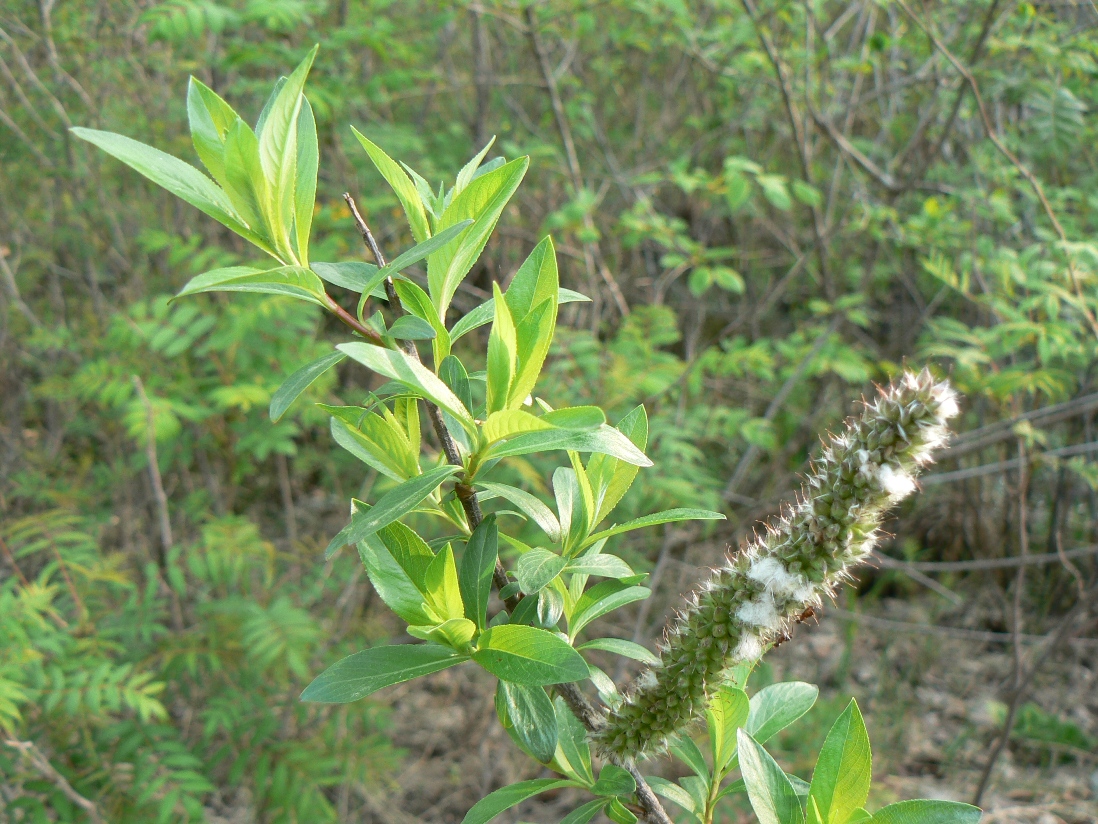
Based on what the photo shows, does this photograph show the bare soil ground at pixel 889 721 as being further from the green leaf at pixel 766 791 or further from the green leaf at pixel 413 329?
the green leaf at pixel 413 329

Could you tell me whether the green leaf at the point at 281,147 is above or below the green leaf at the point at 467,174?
above

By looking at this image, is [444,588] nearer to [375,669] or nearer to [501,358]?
[375,669]

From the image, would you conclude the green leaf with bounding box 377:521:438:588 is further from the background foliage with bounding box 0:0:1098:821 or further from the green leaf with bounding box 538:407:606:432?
the background foliage with bounding box 0:0:1098:821

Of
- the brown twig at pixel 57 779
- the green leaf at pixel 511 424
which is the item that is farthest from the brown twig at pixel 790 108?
the brown twig at pixel 57 779

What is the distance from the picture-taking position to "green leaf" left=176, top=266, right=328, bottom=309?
0.64 m

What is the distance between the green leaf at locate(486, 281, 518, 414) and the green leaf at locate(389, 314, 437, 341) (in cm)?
5

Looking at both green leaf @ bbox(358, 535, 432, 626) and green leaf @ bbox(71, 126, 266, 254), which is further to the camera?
green leaf @ bbox(358, 535, 432, 626)

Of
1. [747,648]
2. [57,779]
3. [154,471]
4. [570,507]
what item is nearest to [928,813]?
[747,648]

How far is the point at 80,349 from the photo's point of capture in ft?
10.6

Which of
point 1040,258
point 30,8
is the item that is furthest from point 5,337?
point 1040,258

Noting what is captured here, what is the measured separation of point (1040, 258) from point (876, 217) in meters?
0.63

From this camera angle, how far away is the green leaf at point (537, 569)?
0.66m

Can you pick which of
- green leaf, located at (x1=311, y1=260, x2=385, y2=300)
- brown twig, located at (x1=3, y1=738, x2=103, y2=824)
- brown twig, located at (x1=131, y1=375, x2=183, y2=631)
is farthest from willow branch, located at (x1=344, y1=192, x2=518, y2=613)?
brown twig, located at (x1=131, y1=375, x2=183, y2=631)

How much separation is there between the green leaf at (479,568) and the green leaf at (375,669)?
4cm
